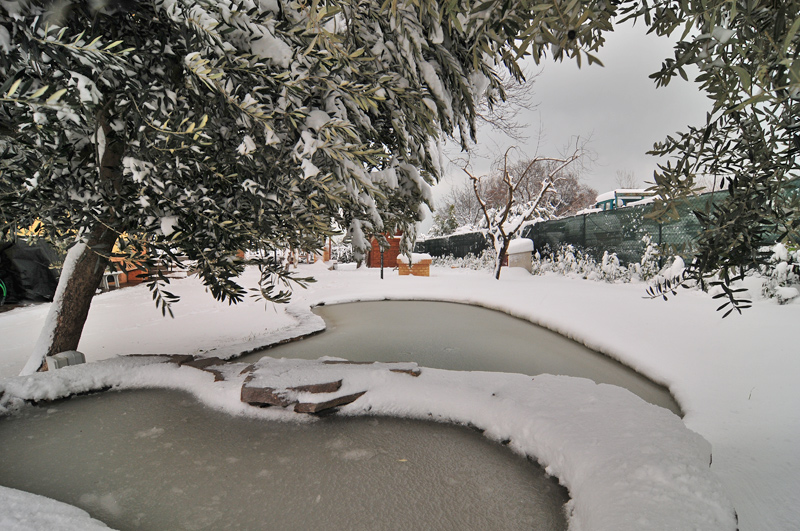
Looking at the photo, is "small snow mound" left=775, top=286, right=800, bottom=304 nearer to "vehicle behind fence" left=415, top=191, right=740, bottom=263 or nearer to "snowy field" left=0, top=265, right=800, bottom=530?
"snowy field" left=0, top=265, right=800, bottom=530

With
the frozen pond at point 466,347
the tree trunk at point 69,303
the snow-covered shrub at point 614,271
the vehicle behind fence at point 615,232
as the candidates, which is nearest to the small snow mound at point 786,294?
the vehicle behind fence at point 615,232

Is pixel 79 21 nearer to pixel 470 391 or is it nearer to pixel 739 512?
pixel 470 391

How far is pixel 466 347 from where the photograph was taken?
529 centimetres

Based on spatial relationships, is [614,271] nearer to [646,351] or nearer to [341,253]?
[646,351]

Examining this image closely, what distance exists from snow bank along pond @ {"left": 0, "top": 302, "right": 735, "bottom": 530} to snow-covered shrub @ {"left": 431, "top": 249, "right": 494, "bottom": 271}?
1421 cm

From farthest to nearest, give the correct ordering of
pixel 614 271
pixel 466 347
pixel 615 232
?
pixel 615 232, pixel 614 271, pixel 466 347

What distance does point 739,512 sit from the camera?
1997 millimetres

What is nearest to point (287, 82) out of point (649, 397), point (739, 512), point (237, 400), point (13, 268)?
point (237, 400)

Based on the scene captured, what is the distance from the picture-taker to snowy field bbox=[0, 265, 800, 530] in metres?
2.17

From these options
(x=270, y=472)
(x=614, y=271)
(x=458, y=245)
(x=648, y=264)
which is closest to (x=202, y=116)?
(x=270, y=472)

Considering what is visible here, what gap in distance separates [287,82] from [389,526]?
2.54m

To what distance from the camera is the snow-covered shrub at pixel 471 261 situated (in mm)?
18028

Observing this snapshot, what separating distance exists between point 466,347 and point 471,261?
47.9 ft

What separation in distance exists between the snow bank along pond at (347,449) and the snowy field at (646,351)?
38 millimetres
